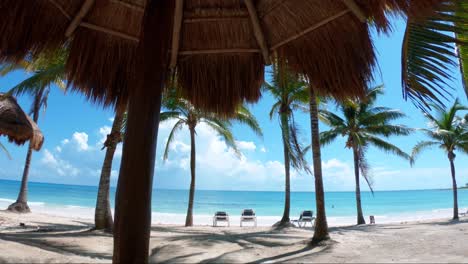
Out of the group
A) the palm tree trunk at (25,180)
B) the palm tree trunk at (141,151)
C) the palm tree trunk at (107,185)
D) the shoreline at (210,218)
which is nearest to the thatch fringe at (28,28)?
the palm tree trunk at (141,151)

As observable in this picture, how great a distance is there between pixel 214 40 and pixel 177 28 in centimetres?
45

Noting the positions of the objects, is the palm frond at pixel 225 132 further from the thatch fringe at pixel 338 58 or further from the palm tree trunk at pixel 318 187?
the thatch fringe at pixel 338 58

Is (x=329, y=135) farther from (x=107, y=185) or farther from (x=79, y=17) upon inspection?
(x=79, y=17)

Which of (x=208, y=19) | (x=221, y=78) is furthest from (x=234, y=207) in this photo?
(x=208, y=19)

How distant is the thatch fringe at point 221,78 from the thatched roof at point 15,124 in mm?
4552

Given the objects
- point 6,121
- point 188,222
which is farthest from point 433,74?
point 188,222

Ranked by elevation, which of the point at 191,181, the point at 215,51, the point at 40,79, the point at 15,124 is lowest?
the point at 191,181

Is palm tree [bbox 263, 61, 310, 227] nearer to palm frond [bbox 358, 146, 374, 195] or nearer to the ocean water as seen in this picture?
palm frond [bbox 358, 146, 374, 195]

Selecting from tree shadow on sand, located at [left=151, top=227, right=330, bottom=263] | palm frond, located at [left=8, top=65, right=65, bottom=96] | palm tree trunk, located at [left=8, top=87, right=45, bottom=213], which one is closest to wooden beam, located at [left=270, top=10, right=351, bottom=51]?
tree shadow on sand, located at [left=151, top=227, right=330, bottom=263]

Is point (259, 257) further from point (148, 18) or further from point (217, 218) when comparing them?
point (217, 218)

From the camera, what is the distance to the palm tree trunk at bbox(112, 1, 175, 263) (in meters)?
2.26

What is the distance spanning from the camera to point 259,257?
5.79 m

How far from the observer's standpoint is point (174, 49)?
377 centimetres

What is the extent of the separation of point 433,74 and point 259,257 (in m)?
4.68
